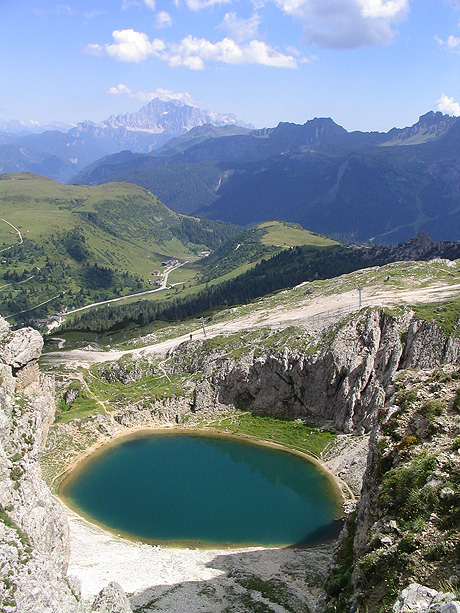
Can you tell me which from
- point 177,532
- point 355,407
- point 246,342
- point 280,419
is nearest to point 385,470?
point 177,532

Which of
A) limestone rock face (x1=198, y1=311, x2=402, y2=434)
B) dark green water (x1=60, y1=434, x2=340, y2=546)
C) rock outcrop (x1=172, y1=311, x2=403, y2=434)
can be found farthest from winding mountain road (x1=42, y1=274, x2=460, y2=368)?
dark green water (x1=60, y1=434, x2=340, y2=546)

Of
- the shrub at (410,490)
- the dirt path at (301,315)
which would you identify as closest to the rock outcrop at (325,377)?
the dirt path at (301,315)

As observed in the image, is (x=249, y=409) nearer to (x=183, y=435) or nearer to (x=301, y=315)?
(x=183, y=435)

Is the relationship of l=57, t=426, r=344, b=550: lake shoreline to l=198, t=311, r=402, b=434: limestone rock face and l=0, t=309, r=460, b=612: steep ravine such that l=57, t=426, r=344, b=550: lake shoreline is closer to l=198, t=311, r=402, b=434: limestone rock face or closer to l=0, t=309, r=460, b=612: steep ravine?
l=0, t=309, r=460, b=612: steep ravine

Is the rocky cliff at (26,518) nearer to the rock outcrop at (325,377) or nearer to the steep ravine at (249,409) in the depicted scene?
the steep ravine at (249,409)

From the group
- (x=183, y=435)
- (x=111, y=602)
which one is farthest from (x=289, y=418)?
(x=111, y=602)
